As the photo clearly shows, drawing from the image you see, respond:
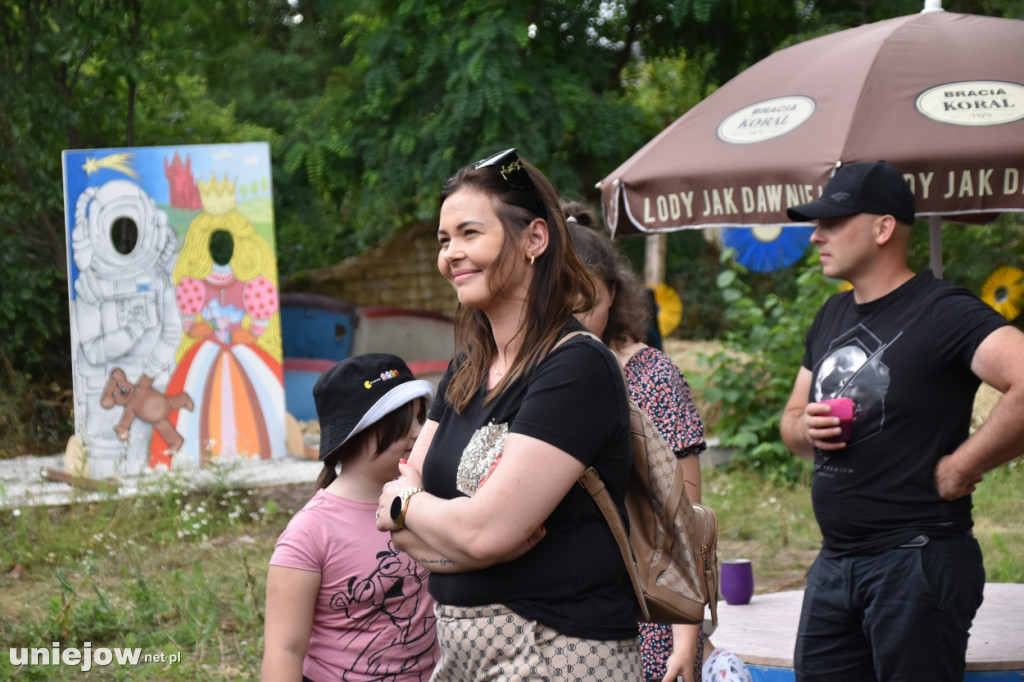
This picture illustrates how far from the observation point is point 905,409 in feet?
9.27

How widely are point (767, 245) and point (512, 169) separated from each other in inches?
412

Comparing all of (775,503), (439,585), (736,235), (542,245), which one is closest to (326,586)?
(439,585)

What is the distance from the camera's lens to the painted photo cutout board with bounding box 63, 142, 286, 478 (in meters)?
8.41

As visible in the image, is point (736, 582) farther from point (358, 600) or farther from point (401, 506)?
point (401, 506)

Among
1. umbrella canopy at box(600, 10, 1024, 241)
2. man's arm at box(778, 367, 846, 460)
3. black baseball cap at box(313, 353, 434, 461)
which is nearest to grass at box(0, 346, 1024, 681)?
black baseball cap at box(313, 353, 434, 461)

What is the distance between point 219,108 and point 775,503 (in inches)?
318

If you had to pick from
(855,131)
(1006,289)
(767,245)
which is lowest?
(1006,289)

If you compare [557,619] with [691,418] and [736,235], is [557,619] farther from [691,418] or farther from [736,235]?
[736,235]

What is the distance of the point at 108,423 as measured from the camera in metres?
8.38

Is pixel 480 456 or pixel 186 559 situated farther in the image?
pixel 186 559

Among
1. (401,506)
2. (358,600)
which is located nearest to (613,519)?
(401,506)

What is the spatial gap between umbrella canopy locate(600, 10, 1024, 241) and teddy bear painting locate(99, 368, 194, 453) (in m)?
5.26

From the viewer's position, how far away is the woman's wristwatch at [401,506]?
191cm

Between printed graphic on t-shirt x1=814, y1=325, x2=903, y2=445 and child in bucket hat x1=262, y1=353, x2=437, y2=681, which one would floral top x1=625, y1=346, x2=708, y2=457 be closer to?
printed graphic on t-shirt x1=814, y1=325, x2=903, y2=445
